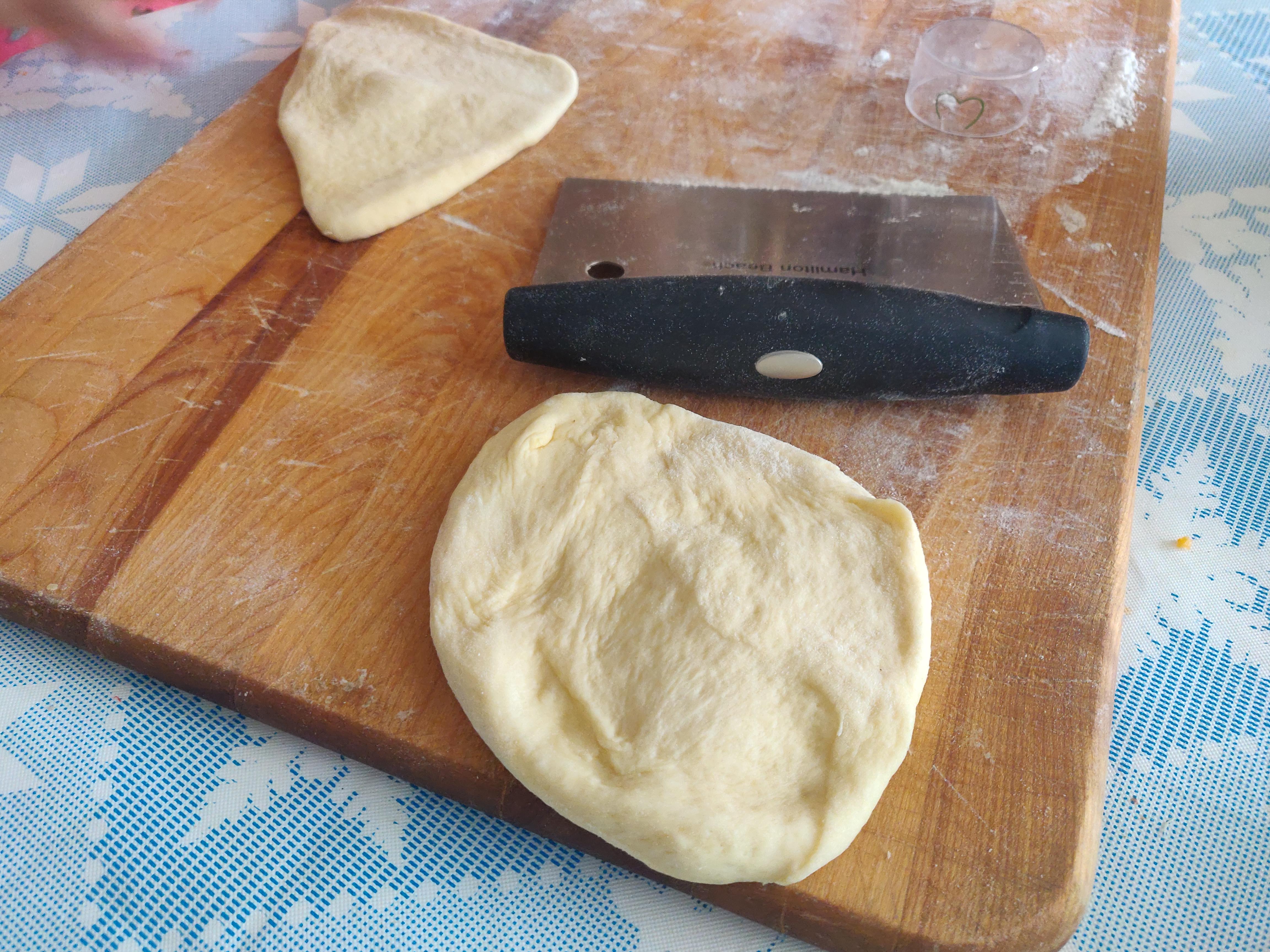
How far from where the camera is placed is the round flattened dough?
936 millimetres

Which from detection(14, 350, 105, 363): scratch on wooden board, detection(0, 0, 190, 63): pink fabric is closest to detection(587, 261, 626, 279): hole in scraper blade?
detection(14, 350, 105, 363): scratch on wooden board

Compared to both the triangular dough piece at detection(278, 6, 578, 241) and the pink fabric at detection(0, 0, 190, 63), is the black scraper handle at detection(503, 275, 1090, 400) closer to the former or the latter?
the triangular dough piece at detection(278, 6, 578, 241)

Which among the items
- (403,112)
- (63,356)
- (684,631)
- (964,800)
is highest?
(403,112)

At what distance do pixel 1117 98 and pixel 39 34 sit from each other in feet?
8.11

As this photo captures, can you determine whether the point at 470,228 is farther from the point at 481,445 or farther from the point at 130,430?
the point at 130,430

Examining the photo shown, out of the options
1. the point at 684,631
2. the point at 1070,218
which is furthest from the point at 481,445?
the point at 1070,218

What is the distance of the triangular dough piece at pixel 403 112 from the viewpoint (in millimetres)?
1547

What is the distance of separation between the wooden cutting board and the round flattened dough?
0.08 meters

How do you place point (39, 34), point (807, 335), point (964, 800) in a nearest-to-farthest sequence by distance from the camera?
point (964, 800) < point (807, 335) < point (39, 34)

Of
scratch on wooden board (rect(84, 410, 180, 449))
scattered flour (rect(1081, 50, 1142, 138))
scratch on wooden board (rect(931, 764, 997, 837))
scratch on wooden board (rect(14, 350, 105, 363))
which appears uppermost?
scattered flour (rect(1081, 50, 1142, 138))

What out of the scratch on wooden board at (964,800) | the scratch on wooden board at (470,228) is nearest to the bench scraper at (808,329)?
the scratch on wooden board at (470,228)

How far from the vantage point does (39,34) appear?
7.24ft

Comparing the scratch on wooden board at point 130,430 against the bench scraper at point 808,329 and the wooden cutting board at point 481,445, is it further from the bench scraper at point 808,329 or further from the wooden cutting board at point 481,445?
the bench scraper at point 808,329

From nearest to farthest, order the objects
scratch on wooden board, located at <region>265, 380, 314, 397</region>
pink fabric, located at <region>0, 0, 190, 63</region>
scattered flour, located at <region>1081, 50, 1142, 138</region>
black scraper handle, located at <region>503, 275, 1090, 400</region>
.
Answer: black scraper handle, located at <region>503, 275, 1090, 400</region> → scratch on wooden board, located at <region>265, 380, 314, 397</region> → scattered flour, located at <region>1081, 50, 1142, 138</region> → pink fabric, located at <region>0, 0, 190, 63</region>
